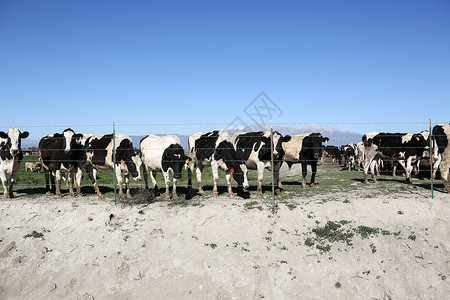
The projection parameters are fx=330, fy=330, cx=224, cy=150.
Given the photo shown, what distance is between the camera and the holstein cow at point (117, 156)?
13.9 m

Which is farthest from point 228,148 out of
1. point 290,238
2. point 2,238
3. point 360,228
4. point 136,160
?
point 2,238

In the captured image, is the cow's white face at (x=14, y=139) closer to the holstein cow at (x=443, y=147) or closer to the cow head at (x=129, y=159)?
the cow head at (x=129, y=159)

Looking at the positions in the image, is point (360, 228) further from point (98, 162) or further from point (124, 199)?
point (98, 162)

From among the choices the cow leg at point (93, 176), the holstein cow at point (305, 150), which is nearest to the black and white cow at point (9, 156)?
the cow leg at point (93, 176)

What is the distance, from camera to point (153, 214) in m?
11.5

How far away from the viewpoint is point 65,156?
Answer: 1427cm

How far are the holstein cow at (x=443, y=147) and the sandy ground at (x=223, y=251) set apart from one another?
1.64 metres

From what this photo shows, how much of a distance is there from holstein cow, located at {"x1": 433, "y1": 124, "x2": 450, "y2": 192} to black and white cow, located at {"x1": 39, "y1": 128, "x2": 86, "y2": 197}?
1506cm

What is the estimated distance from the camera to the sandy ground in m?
8.58

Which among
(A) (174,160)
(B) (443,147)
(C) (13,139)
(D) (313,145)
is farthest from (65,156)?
(B) (443,147)

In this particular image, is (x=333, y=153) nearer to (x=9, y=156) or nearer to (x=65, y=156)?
(x=65, y=156)

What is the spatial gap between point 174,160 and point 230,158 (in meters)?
2.29

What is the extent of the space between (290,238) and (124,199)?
6607 millimetres

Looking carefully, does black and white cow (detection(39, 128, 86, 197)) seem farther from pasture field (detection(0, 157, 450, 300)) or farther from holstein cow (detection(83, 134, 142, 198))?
pasture field (detection(0, 157, 450, 300))
